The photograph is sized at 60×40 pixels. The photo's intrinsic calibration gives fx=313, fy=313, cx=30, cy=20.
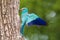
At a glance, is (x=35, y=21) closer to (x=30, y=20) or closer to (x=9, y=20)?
(x=30, y=20)

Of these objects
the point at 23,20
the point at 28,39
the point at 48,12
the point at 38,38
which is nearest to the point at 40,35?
the point at 38,38

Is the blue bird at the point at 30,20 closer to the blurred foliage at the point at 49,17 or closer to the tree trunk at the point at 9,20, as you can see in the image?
the tree trunk at the point at 9,20

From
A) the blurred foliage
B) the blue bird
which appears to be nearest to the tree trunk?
the blue bird

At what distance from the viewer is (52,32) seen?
463cm

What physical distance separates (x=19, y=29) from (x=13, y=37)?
0.31ft

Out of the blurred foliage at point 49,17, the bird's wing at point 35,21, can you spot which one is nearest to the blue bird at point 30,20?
the bird's wing at point 35,21

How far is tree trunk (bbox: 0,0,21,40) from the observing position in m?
2.25

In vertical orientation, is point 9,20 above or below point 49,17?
above

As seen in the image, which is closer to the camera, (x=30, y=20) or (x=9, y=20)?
(x=9, y=20)

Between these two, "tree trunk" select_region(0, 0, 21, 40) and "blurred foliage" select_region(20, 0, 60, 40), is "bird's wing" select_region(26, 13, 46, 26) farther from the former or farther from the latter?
"blurred foliage" select_region(20, 0, 60, 40)

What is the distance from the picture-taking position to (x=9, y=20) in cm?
230

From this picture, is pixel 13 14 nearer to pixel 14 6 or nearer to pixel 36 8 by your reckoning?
pixel 14 6

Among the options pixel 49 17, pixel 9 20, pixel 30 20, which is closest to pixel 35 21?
pixel 30 20

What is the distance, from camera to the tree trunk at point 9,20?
7.39 feet
